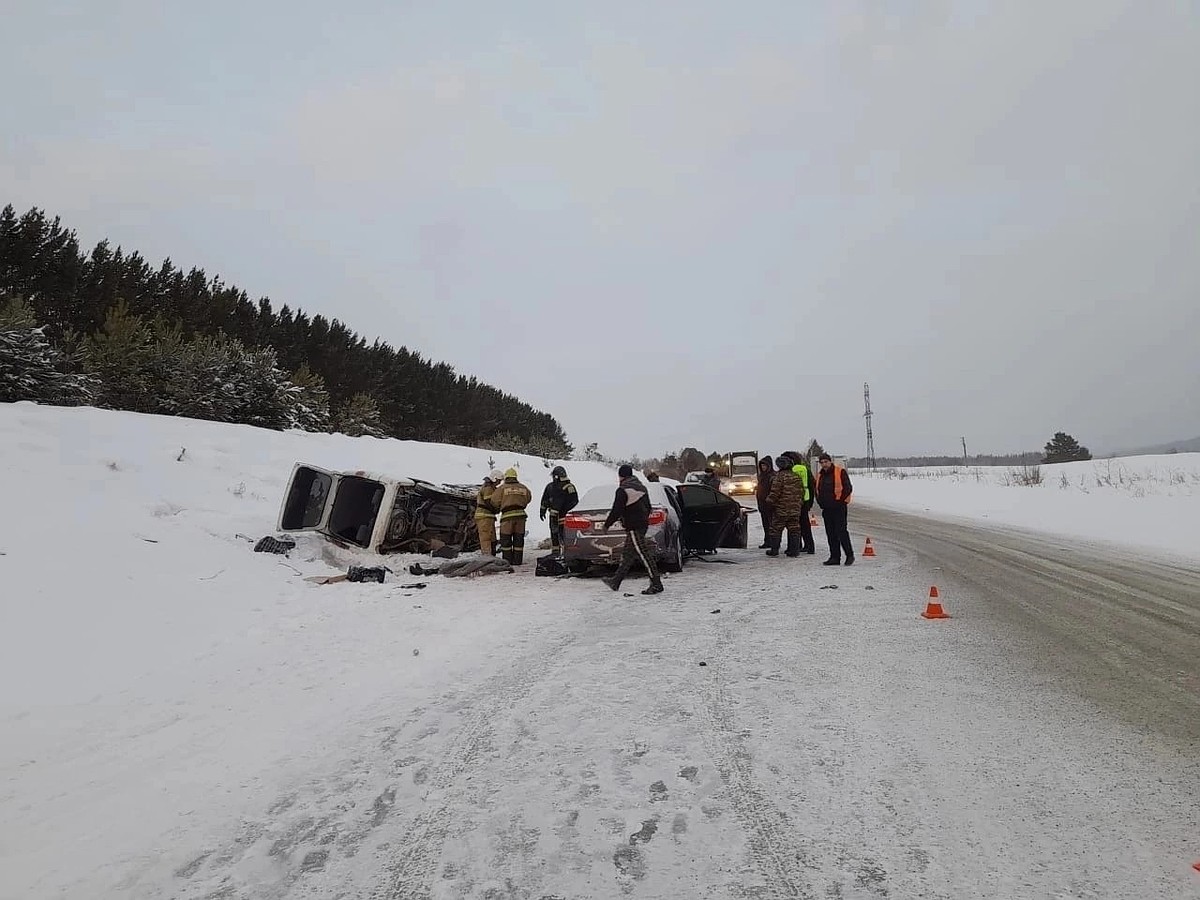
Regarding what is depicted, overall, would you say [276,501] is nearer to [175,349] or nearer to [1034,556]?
[175,349]

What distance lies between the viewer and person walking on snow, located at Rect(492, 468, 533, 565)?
11250 mm

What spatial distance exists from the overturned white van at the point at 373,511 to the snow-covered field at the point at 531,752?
2.91 m

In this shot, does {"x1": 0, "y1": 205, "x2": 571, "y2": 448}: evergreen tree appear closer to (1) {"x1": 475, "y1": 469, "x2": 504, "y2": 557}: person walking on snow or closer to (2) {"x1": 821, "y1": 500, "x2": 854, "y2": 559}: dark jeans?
(1) {"x1": 475, "y1": 469, "x2": 504, "y2": 557}: person walking on snow

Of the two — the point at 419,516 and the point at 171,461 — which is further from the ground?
the point at 171,461

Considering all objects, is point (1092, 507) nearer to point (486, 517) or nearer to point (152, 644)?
point (486, 517)

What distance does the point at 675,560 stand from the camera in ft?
35.6

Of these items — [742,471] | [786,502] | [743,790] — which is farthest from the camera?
[742,471]

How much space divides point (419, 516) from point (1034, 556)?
10.6 metres

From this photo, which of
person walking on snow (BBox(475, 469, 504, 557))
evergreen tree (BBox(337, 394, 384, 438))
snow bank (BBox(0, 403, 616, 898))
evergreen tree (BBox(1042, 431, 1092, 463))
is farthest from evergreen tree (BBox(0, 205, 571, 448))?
evergreen tree (BBox(1042, 431, 1092, 463))

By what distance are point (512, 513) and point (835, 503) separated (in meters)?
5.50

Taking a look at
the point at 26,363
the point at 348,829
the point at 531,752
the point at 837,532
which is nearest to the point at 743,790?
the point at 531,752

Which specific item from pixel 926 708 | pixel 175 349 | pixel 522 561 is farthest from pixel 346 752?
pixel 175 349

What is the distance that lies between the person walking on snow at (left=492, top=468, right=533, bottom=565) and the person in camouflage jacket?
4596 mm

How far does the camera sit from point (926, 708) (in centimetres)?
419
